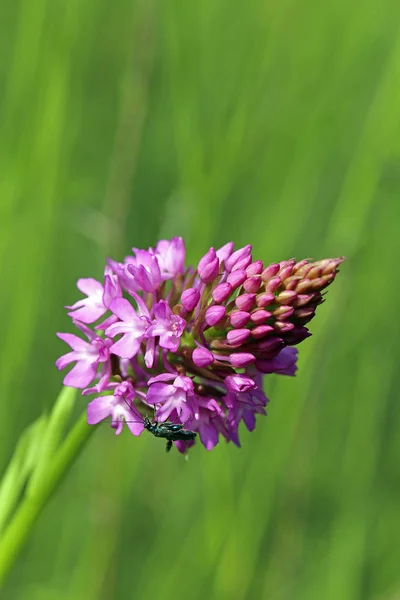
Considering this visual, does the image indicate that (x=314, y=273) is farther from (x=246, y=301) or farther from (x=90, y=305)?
(x=90, y=305)

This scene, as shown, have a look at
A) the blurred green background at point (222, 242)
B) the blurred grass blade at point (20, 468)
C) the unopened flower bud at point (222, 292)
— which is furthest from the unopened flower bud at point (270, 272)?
Result: the blurred green background at point (222, 242)

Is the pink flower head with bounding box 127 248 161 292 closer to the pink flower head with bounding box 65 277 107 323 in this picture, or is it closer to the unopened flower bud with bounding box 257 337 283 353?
the pink flower head with bounding box 65 277 107 323

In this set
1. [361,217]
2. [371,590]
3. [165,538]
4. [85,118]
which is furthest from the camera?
[85,118]

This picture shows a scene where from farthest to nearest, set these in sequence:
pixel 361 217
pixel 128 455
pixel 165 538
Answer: pixel 165 538 → pixel 128 455 → pixel 361 217

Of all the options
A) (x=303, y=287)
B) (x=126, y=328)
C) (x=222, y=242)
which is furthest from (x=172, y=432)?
(x=222, y=242)

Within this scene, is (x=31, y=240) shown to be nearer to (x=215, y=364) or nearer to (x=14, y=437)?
(x=14, y=437)

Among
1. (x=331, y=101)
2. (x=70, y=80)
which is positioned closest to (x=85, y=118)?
(x=70, y=80)
